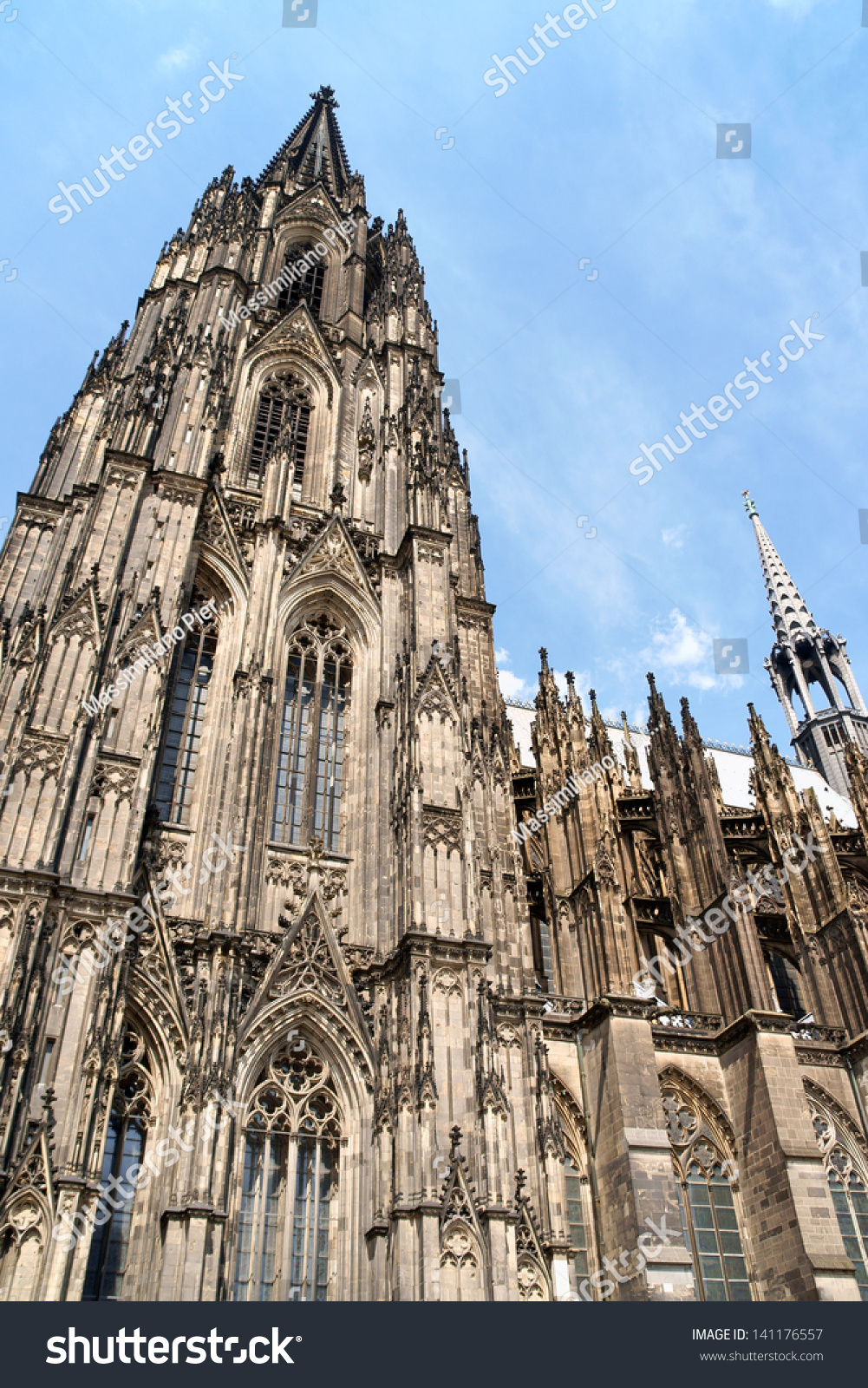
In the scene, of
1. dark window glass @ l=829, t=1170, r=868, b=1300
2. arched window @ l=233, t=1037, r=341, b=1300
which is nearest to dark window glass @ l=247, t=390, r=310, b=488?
arched window @ l=233, t=1037, r=341, b=1300

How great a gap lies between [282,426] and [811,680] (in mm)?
40493

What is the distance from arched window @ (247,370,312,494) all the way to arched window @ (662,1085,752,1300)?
17524mm

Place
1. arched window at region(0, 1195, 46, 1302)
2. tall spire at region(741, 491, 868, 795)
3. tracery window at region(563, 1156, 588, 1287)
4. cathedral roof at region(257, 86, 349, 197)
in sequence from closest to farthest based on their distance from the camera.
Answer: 1. arched window at region(0, 1195, 46, 1302)
2. tracery window at region(563, 1156, 588, 1287)
3. cathedral roof at region(257, 86, 349, 197)
4. tall spire at region(741, 491, 868, 795)

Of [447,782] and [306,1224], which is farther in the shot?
[447,782]

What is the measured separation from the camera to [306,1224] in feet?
51.8

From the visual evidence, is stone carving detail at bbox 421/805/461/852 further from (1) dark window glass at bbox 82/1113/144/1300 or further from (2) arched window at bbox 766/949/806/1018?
(2) arched window at bbox 766/949/806/1018

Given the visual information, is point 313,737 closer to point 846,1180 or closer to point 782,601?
point 846,1180

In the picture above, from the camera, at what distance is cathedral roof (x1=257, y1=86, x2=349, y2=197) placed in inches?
1553

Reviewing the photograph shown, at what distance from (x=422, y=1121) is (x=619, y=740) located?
30223 mm

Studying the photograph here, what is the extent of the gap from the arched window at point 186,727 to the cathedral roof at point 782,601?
4437cm

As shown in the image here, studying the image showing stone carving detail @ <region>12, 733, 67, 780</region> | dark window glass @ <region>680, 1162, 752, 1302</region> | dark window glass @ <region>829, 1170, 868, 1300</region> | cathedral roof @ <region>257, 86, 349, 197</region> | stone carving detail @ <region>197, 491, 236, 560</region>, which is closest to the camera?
stone carving detail @ <region>12, 733, 67, 780</region>
